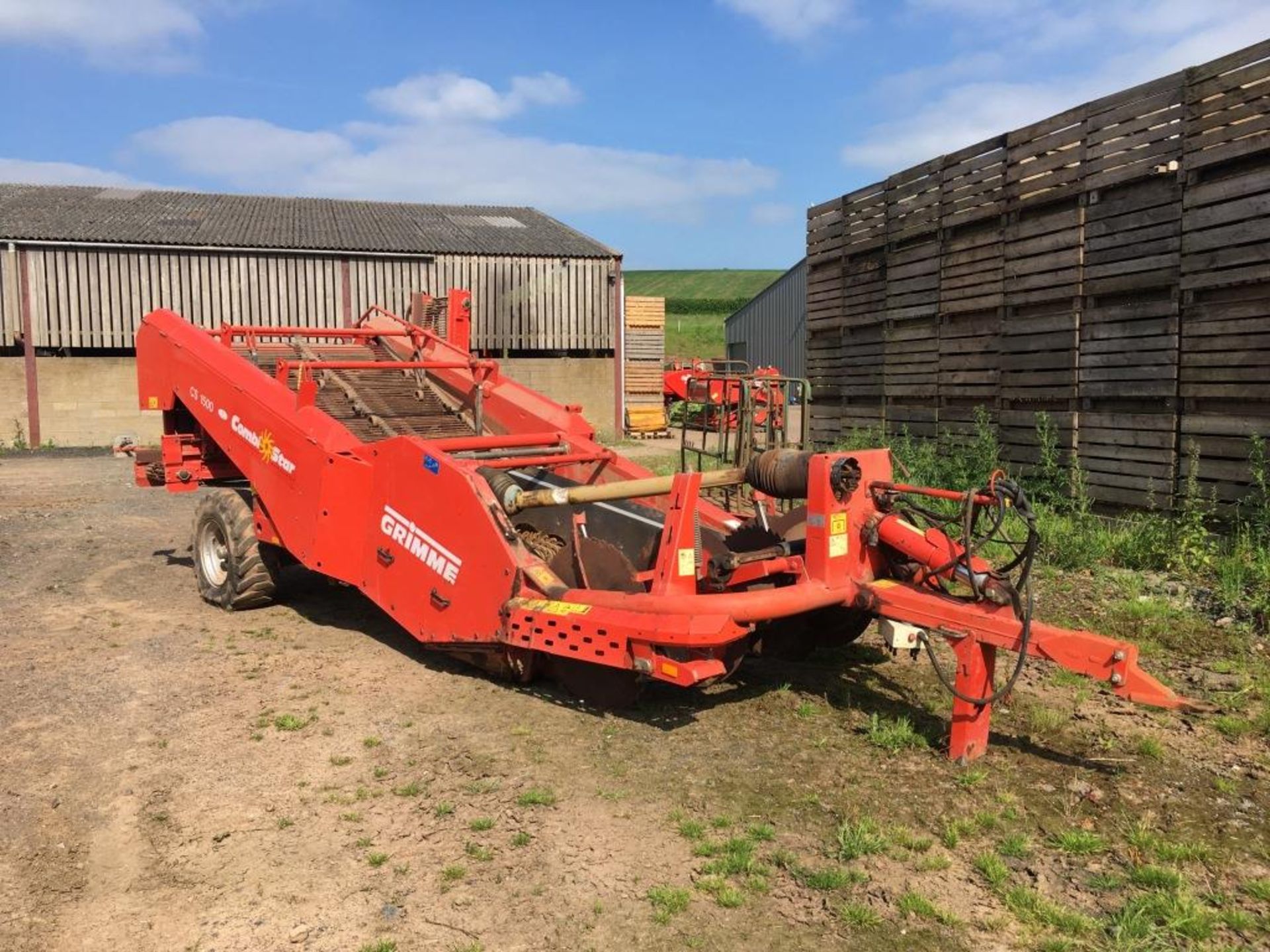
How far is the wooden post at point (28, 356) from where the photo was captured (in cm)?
2000

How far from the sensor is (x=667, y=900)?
313 centimetres

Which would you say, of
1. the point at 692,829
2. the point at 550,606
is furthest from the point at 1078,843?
the point at 550,606

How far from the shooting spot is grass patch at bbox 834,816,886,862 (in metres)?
3.39

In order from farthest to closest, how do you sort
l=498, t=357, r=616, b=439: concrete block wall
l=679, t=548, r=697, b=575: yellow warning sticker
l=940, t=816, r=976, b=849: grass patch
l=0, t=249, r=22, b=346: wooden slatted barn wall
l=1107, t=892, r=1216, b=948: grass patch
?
l=498, t=357, r=616, b=439: concrete block wall
l=0, t=249, r=22, b=346: wooden slatted barn wall
l=679, t=548, r=697, b=575: yellow warning sticker
l=940, t=816, r=976, b=849: grass patch
l=1107, t=892, r=1216, b=948: grass patch

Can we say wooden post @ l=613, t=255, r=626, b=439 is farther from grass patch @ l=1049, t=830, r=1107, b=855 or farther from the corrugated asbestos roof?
grass patch @ l=1049, t=830, r=1107, b=855

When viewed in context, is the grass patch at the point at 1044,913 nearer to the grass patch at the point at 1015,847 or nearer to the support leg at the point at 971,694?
the grass patch at the point at 1015,847

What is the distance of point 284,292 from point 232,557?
16.4m

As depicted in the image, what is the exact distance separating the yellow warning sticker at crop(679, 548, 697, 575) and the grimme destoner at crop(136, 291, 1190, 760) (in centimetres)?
Result: 3

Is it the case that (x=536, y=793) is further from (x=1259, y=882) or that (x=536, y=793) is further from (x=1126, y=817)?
(x=1259, y=882)

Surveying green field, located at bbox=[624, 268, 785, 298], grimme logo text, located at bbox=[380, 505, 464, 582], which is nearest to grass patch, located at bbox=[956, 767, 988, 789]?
grimme logo text, located at bbox=[380, 505, 464, 582]

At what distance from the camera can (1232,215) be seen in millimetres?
7441

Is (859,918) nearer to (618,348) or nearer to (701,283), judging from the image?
(618,348)

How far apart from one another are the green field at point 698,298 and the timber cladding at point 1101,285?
43.8 metres

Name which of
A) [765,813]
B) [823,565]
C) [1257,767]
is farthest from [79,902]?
[1257,767]
